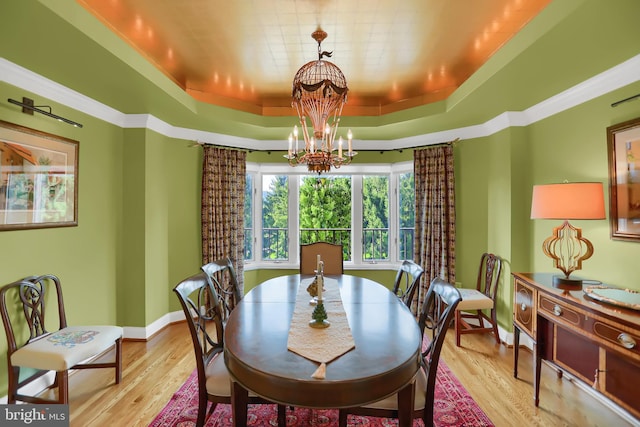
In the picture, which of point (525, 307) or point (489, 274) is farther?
point (489, 274)

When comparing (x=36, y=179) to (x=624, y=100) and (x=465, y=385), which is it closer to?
(x=465, y=385)

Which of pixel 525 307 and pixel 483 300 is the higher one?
pixel 525 307

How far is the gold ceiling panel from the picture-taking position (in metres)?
2.21

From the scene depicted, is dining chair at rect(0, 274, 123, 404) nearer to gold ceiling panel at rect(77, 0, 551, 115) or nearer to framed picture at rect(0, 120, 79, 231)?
framed picture at rect(0, 120, 79, 231)

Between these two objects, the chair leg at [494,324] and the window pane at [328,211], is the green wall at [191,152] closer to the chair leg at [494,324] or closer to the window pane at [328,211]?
the chair leg at [494,324]

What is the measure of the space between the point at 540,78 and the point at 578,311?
1.77 m

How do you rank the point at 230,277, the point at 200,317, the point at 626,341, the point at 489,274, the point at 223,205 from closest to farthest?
the point at 626,341 < the point at 200,317 < the point at 230,277 < the point at 489,274 < the point at 223,205

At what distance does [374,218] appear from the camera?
494cm

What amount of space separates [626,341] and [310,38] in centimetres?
276

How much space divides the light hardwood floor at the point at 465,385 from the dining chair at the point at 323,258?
4.54ft

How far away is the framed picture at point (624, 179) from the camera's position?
2199 millimetres

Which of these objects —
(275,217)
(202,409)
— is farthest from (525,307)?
(275,217)

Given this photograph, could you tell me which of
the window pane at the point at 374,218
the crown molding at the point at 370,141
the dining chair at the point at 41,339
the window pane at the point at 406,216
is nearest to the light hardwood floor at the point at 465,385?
the dining chair at the point at 41,339

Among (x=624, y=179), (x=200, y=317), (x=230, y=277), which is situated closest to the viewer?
(x=200, y=317)
